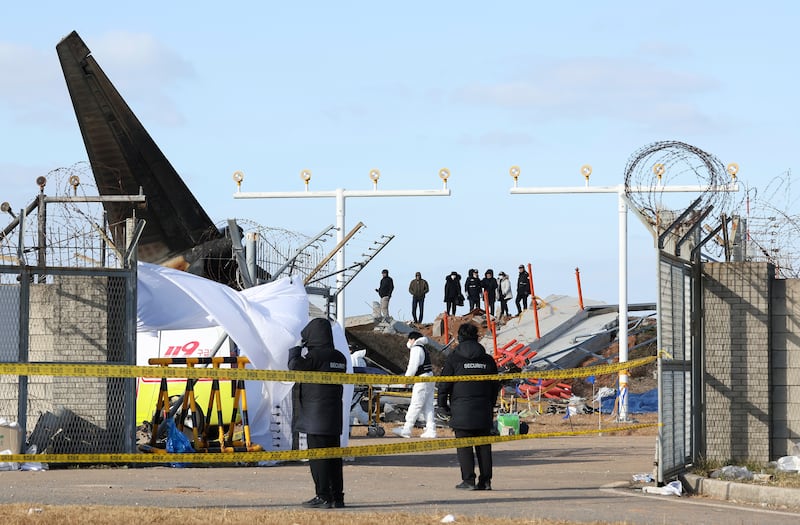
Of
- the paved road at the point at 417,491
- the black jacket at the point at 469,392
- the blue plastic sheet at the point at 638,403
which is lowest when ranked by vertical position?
the blue plastic sheet at the point at 638,403

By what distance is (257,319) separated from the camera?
17.0 meters

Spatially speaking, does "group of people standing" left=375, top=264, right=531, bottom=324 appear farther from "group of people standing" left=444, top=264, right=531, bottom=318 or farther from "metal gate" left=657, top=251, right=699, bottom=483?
"metal gate" left=657, top=251, right=699, bottom=483

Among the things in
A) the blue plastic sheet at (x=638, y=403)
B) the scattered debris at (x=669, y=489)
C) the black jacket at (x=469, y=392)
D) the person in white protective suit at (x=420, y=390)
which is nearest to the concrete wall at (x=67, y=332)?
the black jacket at (x=469, y=392)

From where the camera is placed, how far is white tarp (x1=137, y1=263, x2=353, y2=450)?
1656 cm

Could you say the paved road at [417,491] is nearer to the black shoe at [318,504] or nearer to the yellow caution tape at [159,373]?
the black shoe at [318,504]

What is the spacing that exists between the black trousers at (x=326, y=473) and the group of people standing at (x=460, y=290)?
31516mm

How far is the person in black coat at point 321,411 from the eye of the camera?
11375 mm

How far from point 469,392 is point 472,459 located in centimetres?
67

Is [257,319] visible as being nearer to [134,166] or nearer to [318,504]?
[318,504]

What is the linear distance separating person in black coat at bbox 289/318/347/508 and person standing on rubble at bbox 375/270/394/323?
103 ft

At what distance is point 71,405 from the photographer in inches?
627

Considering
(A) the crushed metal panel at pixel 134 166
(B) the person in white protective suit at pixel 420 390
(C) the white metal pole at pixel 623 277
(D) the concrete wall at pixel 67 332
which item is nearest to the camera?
(D) the concrete wall at pixel 67 332

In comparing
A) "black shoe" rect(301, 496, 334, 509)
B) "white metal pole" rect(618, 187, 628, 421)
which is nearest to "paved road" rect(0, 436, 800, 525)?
"black shoe" rect(301, 496, 334, 509)

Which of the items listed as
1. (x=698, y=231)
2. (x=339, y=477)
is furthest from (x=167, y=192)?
(x=339, y=477)
